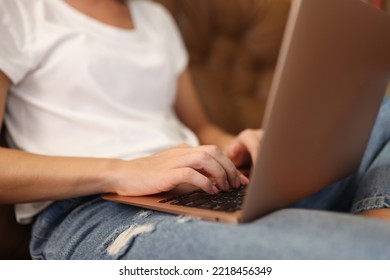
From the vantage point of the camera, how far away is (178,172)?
1.75ft

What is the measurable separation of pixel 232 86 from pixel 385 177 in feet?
2.24

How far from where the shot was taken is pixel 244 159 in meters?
0.75

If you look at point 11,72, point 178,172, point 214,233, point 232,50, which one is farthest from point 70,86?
point 232,50

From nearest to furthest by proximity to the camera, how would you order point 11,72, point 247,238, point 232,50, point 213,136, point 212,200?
point 247,238 → point 212,200 → point 11,72 → point 213,136 → point 232,50

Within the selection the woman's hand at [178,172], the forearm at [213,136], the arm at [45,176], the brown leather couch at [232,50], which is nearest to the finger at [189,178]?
the woman's hand at [178,172]

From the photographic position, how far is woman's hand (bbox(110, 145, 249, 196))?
1.75 feet

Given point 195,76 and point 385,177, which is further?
point 195,76

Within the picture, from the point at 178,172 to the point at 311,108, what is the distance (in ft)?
0.57

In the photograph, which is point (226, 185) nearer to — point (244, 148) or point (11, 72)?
point (244, 148)

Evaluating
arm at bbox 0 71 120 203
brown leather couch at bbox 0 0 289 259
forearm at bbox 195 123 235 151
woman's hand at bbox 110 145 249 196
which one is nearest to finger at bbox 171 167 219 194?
woman's hand at bbox 110 145 249 196

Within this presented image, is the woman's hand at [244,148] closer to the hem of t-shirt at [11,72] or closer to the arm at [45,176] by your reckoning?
the arm at [45,176]

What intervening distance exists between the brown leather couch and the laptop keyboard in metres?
0.61
